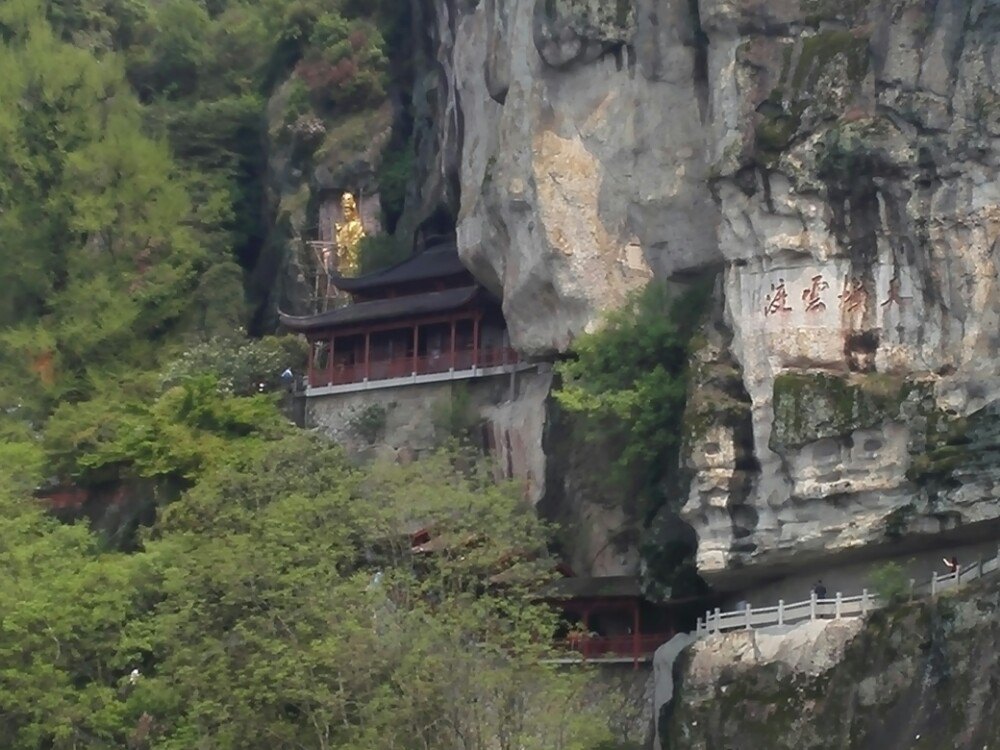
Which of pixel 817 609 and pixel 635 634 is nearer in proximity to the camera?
pixel 817 609

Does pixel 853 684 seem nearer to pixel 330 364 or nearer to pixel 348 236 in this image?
pixel 330 364

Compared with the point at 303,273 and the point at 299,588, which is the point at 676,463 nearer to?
the point at 299,588

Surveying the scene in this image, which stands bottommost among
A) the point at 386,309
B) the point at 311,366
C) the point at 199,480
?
the point at 199,480

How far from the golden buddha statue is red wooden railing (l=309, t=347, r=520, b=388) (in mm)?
2589

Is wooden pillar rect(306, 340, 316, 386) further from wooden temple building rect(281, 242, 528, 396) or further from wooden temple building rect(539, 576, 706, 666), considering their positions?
wooden temple building rect(539, 576, 706, 666)

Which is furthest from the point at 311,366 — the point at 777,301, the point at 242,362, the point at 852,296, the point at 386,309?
the point at 852,296

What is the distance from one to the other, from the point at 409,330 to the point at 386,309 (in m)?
0.57

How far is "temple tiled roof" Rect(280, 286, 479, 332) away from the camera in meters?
31.0

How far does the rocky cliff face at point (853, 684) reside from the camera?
19500 mm

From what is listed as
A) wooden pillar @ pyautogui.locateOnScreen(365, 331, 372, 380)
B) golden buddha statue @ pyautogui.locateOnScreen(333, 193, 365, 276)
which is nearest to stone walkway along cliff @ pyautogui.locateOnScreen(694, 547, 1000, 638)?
wooden pillar @ pyautogui.locateOnScreen(365, 331, 372, 380)

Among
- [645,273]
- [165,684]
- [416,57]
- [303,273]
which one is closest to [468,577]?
[165,684]

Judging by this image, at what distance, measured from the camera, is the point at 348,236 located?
3509cm

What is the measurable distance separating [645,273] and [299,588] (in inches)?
298

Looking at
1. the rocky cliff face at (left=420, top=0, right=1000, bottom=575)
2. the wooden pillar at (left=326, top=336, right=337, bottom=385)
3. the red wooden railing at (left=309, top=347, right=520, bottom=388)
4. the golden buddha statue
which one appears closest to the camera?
the rocky cliff face at (left=420, top=0, right=1000, bottom=575)
